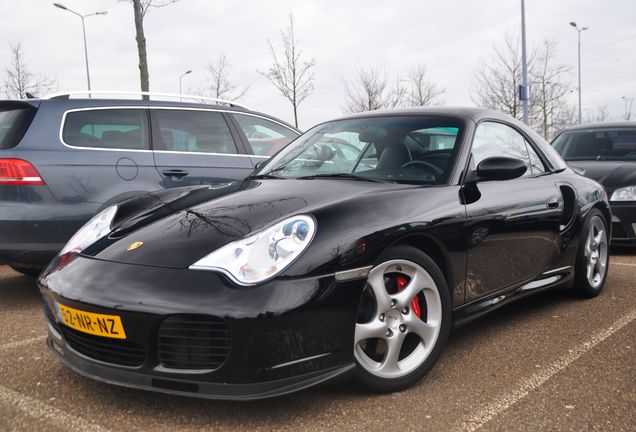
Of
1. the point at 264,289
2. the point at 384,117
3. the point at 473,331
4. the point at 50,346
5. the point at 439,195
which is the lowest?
the point at 473,331

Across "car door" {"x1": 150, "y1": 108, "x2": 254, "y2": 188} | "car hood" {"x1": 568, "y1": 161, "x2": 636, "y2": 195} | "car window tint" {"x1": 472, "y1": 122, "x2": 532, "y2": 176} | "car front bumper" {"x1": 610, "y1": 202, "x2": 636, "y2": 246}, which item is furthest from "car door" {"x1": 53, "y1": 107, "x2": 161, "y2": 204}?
"car front bumper" {"x1": 610, "y1": 202, "x2": 636, "y2": 246}

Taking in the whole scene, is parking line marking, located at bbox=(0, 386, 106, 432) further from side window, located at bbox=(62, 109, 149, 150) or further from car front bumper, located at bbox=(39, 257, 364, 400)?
side window, located at bbox=(62, 109, 149, 150)

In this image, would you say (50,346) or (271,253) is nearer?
(271,253)

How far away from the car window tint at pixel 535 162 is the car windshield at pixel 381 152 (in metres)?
0.77

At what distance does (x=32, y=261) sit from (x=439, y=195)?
2.69m

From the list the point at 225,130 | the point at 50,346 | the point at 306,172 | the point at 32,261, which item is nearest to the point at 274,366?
the point at 50,346

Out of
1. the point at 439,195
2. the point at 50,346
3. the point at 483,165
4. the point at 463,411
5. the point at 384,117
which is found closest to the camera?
the point at 463,411

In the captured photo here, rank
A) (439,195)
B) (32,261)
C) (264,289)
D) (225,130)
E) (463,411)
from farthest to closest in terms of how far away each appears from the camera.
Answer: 1. (225,130)
2. (32,261)
3. (439,195)
4. (463,411)
5. (264,289)

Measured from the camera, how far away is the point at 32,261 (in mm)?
4074

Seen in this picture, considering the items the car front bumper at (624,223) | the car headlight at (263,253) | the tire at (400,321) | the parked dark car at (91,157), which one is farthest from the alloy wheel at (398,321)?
the car front bumper at (624,223)

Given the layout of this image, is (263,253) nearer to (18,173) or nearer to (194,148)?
(18,173)

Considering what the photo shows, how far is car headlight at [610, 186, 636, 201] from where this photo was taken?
20.5 ft

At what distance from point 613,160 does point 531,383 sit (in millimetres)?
5073

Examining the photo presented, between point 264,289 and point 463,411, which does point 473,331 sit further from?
point 264,289
